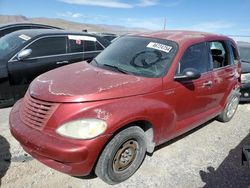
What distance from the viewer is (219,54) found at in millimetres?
5344

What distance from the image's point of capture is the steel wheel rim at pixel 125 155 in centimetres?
339

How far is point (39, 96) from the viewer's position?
3.29 m

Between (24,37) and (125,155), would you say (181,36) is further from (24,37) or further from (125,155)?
(24,37)

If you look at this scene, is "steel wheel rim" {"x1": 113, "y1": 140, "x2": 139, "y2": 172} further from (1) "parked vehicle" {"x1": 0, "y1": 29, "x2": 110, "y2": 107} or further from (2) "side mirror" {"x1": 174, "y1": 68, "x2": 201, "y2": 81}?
(1) "parked vehicle" {"x1": 0, "y1": 29, "x2": 110, "y2": 107}

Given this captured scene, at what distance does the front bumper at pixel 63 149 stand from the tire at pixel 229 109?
3350 millimetres

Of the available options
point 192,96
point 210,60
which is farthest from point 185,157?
point 210,60

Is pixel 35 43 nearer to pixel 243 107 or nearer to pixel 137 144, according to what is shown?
pixel 137 144

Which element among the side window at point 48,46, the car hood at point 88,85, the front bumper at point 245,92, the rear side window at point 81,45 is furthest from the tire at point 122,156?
the front bumper at point 245,92

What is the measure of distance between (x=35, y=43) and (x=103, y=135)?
370 centimetres

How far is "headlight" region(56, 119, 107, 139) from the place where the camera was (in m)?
2.99

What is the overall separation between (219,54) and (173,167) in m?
2.47

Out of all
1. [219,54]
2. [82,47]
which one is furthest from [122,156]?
[82,47]

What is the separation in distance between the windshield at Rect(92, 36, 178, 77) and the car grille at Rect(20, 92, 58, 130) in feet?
3.77

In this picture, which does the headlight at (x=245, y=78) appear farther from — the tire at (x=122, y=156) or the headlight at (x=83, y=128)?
the headlight at (x=83, y=128)
